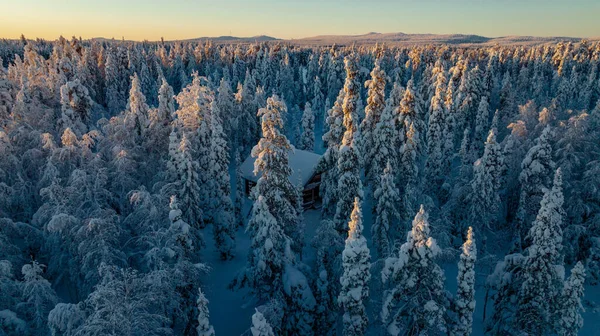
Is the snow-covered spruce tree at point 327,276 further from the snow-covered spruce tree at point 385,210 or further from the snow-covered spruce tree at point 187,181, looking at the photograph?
the snow-covered spruce tree at point 187,181

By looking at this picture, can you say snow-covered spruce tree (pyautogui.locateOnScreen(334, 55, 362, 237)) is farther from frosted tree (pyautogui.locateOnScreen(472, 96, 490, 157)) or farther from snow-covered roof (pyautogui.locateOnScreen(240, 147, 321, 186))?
frosted tree (pyautogui.locateOnScreen(472, 96, 490, 157))

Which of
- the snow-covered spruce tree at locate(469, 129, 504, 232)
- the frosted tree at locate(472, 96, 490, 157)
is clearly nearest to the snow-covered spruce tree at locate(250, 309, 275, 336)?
the snow-covered spruce tree at locate(469, 129, 504, 232)

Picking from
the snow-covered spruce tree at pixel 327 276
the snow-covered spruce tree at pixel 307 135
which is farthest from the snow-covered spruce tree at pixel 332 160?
the snow-covered spruce tree at pixel 307 135

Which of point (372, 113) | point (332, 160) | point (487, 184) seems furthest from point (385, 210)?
point (372, 113)

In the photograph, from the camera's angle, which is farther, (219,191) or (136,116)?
(136,116)

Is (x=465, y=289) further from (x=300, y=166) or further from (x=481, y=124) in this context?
(x=481, y=124)

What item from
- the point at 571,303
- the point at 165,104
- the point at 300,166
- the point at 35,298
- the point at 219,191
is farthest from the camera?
the point at 300,166

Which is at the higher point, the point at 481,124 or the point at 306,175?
the point at 481,124

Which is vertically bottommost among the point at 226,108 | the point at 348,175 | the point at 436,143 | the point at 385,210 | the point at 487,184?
the point at 385,210

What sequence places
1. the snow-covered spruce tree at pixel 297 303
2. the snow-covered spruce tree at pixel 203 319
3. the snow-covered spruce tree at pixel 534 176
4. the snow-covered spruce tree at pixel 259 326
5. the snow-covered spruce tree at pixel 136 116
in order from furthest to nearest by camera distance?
the snow-covered spruce tree at pixel 136 116 < the snow-covered spruce tree at pixel 534 176 < the snow-covered spruce tree at pixel 297 303 < the snow-covered spruce tree at pixel 259 326 < the snow-covered spruce tree at pixel 203 319
